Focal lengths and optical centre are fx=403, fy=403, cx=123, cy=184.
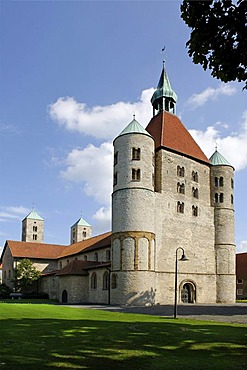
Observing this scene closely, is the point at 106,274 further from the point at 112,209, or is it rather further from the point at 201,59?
the point at 201,59

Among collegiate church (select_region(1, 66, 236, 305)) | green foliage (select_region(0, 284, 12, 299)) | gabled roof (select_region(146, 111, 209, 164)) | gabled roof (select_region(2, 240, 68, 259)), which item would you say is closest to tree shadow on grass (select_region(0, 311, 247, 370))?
collegiate church (select_region(1, 66, 236, 305))

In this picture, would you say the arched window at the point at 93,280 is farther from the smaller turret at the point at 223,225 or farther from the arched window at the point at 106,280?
the smaller turret at the point at 223,225

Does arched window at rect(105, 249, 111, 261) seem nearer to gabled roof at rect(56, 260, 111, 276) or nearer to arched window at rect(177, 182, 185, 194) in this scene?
gabled roof at rect(56, 260, 111, 276)

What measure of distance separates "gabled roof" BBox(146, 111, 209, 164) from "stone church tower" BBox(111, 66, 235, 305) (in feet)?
0.42

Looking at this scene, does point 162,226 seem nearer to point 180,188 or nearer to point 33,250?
point 180,188

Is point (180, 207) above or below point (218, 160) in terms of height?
below

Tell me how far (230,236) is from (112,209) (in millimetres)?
16861

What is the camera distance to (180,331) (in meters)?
16.6

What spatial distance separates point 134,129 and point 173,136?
8.00 meters

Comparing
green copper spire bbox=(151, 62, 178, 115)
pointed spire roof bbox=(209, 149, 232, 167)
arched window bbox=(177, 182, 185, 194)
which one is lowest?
arched window bbox=(177, 182, 185, 194)

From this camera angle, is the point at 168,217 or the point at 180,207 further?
the point at 180,207

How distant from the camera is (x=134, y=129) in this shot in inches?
1813

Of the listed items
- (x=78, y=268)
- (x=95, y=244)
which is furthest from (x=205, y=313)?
(x=95, y=244)

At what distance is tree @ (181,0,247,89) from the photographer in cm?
987
